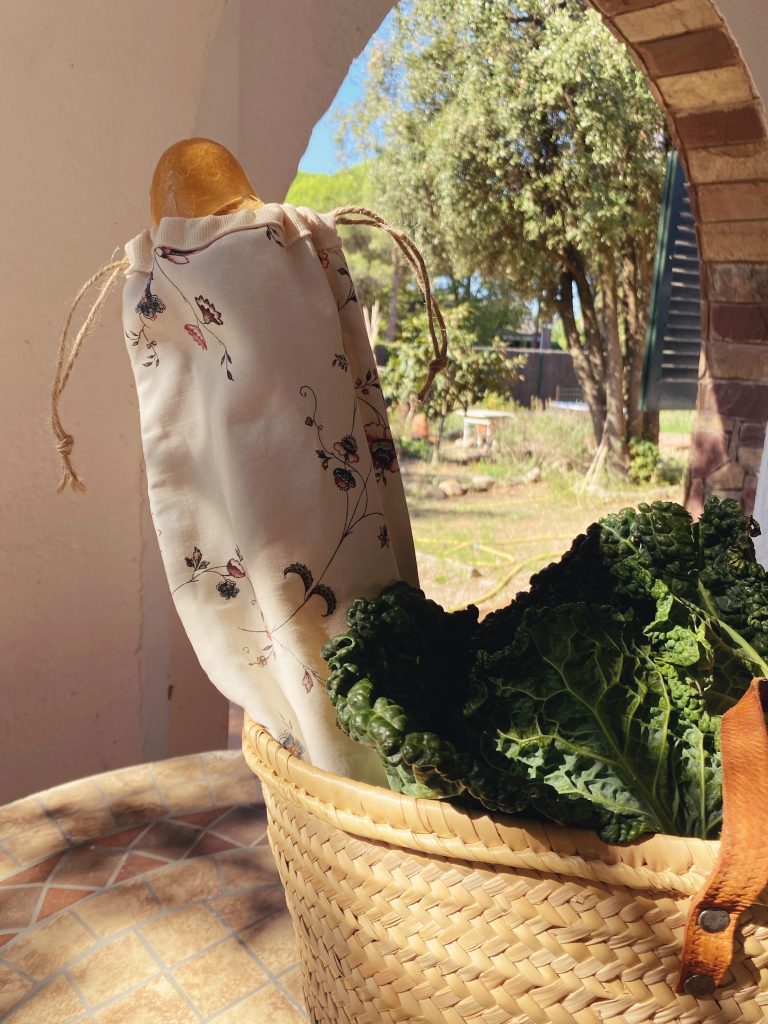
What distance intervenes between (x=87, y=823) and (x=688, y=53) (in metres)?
2.03

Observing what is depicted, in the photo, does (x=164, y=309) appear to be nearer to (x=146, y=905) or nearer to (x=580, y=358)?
(x=146, y=905)

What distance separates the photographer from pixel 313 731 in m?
0.65

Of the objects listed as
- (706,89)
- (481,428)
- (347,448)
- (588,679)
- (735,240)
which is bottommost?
(481,428)

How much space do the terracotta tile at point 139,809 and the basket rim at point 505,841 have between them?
1.55 ft

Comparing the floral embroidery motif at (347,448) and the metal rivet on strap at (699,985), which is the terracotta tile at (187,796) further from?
the metal rivet on strap at (699,985)

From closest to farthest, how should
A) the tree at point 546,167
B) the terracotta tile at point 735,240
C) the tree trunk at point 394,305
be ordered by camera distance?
the terracotta tile at point 735,240 < the tree at point 546,167 < the tree trunk at point 394,305

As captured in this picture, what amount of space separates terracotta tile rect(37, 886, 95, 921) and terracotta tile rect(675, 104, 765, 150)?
215cm

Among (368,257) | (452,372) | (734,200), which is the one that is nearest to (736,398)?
(734,200)

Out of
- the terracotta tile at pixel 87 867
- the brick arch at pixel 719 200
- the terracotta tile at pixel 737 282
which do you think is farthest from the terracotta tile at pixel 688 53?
the terracotta tile at pixel 87 867

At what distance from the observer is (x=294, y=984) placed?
0.71 m

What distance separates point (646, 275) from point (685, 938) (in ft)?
26.0

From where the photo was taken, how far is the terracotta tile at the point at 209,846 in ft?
2.89

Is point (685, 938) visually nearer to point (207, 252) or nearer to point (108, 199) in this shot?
point (207, 252)

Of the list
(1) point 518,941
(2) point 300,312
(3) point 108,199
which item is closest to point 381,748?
(1) point 518,941
